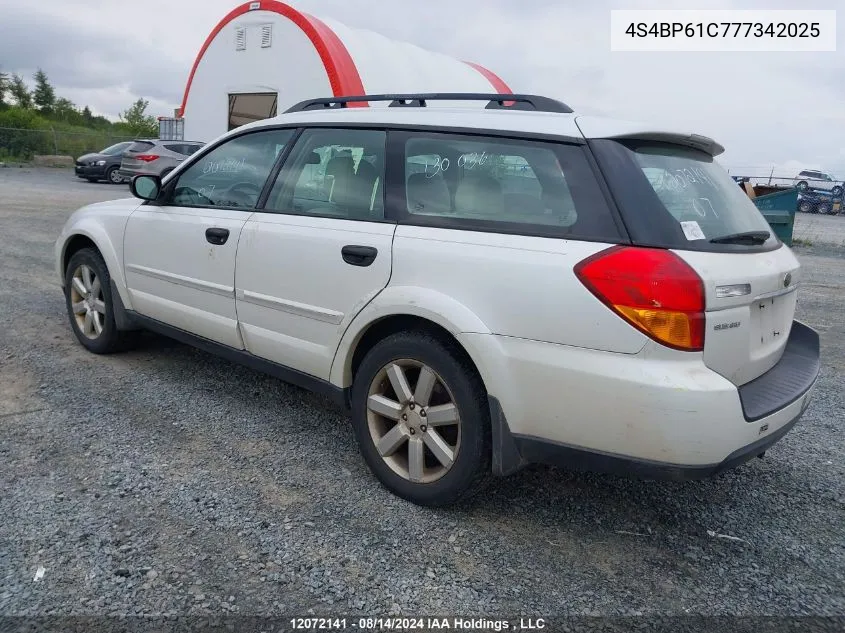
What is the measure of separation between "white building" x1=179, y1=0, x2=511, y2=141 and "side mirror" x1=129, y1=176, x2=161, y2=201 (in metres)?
13.3

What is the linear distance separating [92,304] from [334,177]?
2404 millimetres

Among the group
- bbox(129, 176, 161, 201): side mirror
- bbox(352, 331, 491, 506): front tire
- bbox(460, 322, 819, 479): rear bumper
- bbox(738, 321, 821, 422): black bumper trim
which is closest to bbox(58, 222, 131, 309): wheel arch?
bbox(129, 176, 161, 201): side mirror

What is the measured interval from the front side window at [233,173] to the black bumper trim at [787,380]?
8.48 ft

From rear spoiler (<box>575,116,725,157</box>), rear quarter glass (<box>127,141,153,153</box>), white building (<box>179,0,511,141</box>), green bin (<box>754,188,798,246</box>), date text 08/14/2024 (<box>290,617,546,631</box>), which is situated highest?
white building (<box>179,0,511,141</box>)

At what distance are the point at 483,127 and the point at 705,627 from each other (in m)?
2.08

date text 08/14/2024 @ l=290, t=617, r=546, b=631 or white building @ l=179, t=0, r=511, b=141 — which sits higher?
white building @ l=179, t=0, r=511, b=141

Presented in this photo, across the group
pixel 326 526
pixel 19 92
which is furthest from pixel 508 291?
pixel 19 92

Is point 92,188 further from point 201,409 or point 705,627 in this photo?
point 705,627

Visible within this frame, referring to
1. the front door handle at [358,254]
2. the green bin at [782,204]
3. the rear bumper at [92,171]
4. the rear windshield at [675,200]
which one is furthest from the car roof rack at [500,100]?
the rear bumper at [92,171]

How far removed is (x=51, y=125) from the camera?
4425cm

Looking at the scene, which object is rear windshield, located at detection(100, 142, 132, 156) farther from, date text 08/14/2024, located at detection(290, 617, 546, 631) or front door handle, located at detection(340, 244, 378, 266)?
date text 08/14/2024, located at detection(290, 617, 546, 631)

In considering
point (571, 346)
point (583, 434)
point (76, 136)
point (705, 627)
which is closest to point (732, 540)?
point (705, 627)

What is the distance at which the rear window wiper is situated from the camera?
2.63 meters

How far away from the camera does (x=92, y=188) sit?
21.4 meters
